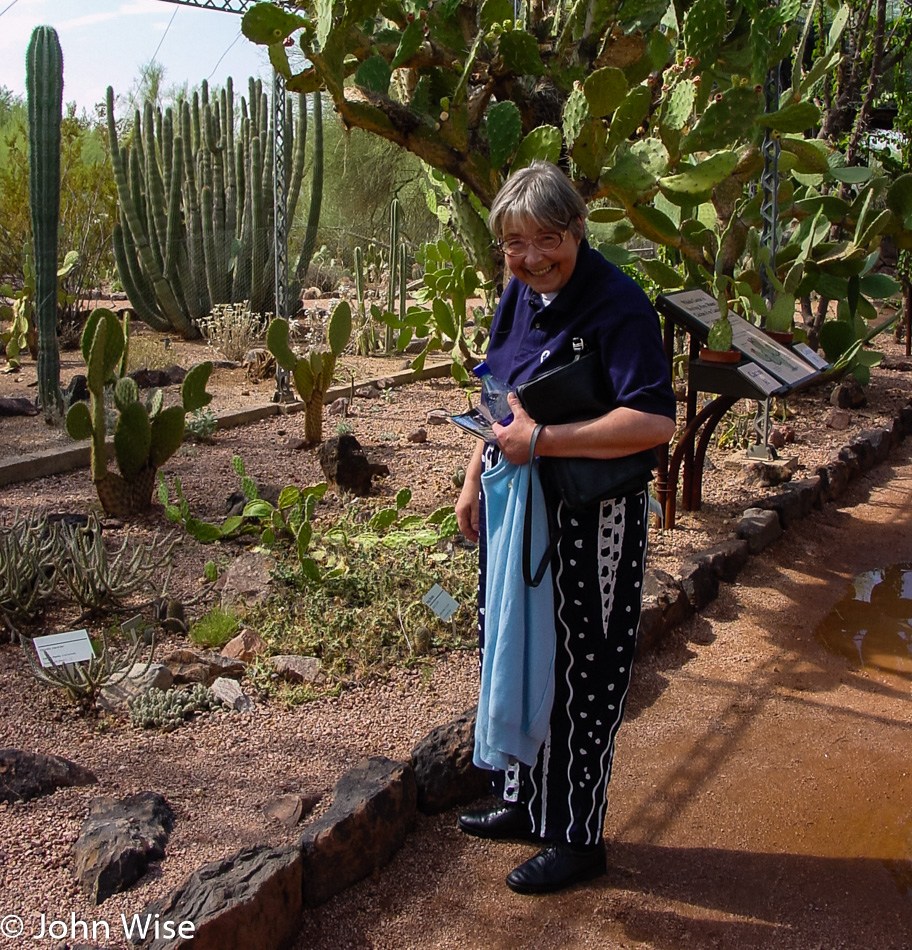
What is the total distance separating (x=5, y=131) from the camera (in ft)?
46.8

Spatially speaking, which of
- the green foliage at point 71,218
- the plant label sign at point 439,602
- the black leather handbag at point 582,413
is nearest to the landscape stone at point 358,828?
the plant label sign at point 439,602

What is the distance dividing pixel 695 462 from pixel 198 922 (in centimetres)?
347

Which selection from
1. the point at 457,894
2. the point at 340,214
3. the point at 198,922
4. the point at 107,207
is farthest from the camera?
the point at 340,214

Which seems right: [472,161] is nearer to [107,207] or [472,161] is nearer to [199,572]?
[199,572]

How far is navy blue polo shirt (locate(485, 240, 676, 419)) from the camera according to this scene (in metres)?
2.03

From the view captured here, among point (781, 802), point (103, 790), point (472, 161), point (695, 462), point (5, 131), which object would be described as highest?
point (5, 131)

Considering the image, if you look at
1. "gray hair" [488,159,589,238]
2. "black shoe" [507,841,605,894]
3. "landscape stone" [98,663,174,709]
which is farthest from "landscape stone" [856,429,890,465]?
"gray hair" [488,159,589,238]

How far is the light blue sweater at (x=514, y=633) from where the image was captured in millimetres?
2168

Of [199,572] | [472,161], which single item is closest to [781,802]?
[199,572]

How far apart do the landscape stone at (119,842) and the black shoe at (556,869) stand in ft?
2.59

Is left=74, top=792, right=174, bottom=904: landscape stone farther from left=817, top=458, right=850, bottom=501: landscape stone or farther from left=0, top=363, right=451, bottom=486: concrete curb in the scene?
left=817, top=458, right=850, bottom=501: landscape stone

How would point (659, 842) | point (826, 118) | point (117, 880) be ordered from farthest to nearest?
point (826, 118) → point (659, 842) → point (117, 880)

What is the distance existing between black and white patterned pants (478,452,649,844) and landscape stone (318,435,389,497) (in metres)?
2.50

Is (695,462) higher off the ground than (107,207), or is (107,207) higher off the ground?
(107,207)
